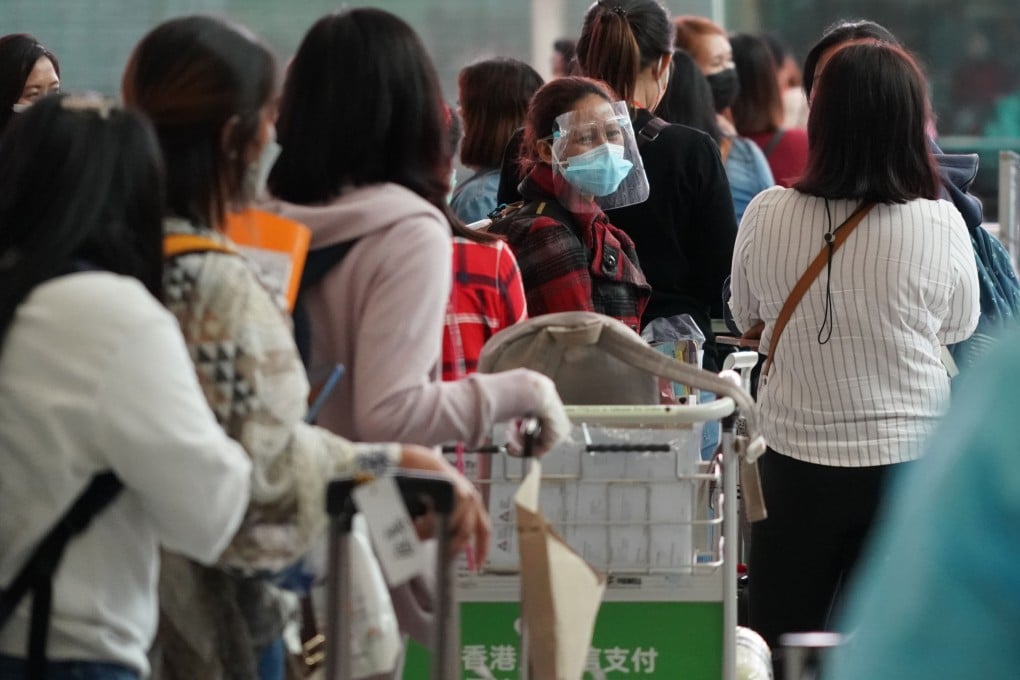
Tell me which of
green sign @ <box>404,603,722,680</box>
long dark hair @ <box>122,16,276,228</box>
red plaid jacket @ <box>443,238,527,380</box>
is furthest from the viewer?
red plaid jacket @ <box>443,238,527,380</box>

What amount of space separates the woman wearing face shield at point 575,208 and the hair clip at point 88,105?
151cm

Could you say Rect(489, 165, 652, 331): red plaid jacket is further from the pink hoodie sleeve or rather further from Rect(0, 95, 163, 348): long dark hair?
Rect(0, 95, 163, 348): long dark hair

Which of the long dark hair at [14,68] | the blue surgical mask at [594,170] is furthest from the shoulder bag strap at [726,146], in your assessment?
the long dark hair at [14,68]

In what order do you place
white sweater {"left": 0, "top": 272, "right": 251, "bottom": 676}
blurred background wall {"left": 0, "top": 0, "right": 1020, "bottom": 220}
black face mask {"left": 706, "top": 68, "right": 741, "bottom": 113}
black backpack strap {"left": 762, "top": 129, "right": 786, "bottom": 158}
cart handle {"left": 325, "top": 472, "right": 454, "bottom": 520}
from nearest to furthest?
white sweater {"left": 0, "top": 272, "right": 251, "bottom": 676} < cart handle {"left": 325, "top": 472, "right": 454, "bottom": 520} < black face mask {"left": 706, "top": 68, "right": 741, "bottom": 113} < black backpack strap {"left": 762, "top": 129, "right": 786, "bottom": 158} < blurred background wall {"left": 0, "top": 0, "right": 1020, "bottom": 220}

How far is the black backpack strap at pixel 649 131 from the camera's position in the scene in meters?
3.86

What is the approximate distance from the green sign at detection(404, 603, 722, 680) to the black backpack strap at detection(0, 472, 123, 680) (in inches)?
38.6

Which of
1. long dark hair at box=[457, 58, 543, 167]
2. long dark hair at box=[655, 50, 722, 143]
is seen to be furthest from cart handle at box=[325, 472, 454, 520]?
long dark hair at box=[655, 50, 722, 143]

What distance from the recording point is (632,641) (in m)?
2.55

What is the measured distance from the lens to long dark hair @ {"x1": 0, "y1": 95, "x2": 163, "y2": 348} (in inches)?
67.8

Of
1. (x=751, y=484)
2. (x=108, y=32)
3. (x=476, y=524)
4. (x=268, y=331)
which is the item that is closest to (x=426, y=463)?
(x=476, y=524)

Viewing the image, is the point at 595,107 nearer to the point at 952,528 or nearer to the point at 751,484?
the point at 751,484

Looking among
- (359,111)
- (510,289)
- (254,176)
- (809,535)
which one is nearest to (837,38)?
(809,535)

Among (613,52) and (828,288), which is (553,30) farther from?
(828,288)

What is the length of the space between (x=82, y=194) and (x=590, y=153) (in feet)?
5.82
